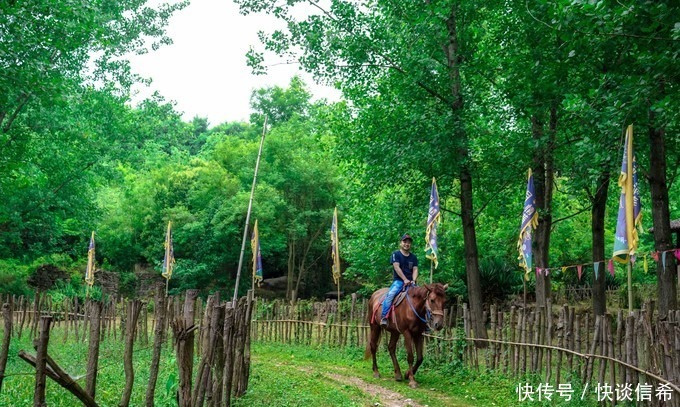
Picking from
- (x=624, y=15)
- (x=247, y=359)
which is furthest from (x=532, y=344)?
(x=624, y=15)

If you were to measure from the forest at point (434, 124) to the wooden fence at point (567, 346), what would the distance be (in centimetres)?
136

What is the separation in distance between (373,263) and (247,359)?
12248mm

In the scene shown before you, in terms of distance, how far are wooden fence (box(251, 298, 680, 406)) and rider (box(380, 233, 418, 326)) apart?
127 centimetres

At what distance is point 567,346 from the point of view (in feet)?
27.9

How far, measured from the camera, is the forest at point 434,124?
29.3 ft

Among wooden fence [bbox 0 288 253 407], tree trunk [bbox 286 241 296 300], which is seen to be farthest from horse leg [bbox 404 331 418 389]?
tree trunk [bbox 286 241 296 300]

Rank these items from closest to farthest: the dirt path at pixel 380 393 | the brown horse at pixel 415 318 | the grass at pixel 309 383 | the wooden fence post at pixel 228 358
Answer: the wooden fence post at pixel 228 358 < the grass at pixel 309 383 < the dirt path at pixel 380 393 < the brown horse at pixel 415 318

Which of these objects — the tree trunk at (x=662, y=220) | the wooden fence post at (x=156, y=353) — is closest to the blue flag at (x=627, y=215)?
the tree trunk at (x=662, y=220)

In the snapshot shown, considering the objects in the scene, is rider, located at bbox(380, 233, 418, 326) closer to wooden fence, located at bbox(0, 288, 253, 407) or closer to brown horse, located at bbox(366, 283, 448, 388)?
brown horse, located at bbox(366, 283, 448, 388)

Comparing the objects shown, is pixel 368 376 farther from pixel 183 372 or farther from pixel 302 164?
pixel 302 164

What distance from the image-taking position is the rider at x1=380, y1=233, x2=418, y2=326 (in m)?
10.6

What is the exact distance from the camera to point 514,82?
10977 millimetres

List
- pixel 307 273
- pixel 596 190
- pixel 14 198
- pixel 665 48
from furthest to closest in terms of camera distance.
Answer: pixel 307 273 < pixel 14 198 < pixel 596 190 < pixel 665 48

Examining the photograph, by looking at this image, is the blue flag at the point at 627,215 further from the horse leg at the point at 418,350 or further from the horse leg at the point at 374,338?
the horse leg at the point at 374,338
